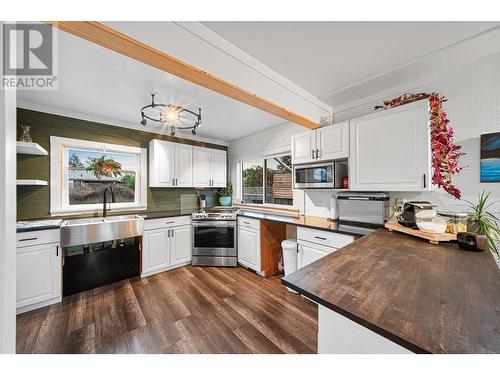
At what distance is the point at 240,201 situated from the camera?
4293 mm

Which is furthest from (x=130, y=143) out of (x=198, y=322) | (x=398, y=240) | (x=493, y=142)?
(x=493, y=142)

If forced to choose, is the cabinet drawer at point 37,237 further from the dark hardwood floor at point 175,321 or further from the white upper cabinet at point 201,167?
the white upper cabinet at point 201,167

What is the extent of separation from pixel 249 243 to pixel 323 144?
71.7 inches

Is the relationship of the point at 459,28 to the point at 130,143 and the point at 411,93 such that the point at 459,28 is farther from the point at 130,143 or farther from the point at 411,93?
the point at 130,143

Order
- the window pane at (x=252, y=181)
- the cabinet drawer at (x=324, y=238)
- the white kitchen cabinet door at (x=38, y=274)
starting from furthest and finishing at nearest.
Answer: the window pane at (x=252, y=181)
the white kitchen cabinet door at (x=38, y=274)
the cabinet drawer at (x=324, y=238)

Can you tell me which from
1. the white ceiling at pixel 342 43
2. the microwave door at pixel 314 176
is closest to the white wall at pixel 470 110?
the white ceiling at pixel 342 43

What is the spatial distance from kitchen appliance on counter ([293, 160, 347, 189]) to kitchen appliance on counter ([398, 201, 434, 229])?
75cm

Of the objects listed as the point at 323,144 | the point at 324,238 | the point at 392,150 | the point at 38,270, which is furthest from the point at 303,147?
the point at 38,270

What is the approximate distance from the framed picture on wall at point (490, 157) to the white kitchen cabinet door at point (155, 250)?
3.76 metres

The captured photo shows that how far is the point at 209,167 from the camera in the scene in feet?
13.1

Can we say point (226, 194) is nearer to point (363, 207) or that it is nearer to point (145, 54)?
point (363, 207)

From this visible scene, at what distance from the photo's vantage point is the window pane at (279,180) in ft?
11.3

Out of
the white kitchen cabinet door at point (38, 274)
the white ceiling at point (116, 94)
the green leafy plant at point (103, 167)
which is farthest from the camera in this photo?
the green leafy plant at point (103, 167)

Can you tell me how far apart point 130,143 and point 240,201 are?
2.37m
